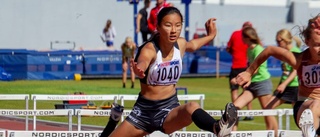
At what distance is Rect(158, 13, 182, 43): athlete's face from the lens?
9305mm

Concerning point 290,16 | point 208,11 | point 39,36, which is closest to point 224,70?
point 39,36

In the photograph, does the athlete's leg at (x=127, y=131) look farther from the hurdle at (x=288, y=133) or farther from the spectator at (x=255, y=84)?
the spectator at (x=255, y=84)

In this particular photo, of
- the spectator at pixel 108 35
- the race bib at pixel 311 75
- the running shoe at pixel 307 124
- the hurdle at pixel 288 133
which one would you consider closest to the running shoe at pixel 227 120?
the running shoe at pixel 307 124

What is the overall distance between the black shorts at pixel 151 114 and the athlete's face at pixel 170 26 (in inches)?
25.3

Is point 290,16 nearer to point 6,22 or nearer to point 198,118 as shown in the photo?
point 6,22

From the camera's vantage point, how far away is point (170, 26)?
9312 millimetres

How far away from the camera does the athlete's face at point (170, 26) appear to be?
9.30 m

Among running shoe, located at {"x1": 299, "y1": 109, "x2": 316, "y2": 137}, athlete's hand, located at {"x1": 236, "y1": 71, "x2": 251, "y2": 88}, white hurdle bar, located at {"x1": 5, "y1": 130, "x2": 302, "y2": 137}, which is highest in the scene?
athlete's hand, located at {"x1": 236, "y1": 71, "x2": 251, "y2": 88}

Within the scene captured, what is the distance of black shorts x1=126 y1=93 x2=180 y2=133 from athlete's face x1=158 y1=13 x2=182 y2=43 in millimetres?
643

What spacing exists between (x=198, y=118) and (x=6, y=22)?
11276 millimetres

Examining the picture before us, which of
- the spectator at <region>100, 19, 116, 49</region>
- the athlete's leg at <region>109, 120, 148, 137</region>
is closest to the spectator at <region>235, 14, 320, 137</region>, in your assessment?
the athlete's leg at <region>109, 120, 148, 137</region>

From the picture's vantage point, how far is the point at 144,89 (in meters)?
9.48

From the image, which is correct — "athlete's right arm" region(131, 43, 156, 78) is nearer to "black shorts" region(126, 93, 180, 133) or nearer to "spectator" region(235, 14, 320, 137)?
"black shorts" region(126, 93, 180, 133)

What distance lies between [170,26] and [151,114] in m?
0.93
